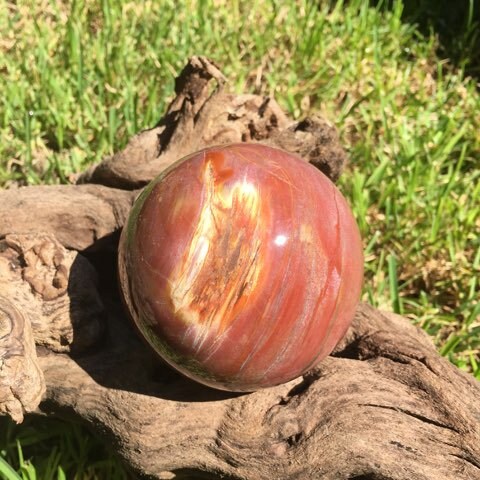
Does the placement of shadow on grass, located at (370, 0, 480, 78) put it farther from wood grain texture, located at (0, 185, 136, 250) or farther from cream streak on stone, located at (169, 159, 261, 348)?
cream streak on stone, located at (169, 159, 261, 348)

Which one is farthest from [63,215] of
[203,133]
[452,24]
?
[452,24]

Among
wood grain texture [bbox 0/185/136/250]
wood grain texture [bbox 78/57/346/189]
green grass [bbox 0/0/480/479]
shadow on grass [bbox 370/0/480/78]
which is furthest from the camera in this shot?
shadow on grass [bbox 370/0/480/78]

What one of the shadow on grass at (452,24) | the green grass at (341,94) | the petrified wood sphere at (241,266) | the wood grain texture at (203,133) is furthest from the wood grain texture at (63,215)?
the shadow on grass at (452,24)

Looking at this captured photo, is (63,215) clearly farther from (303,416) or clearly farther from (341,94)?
(341,94)

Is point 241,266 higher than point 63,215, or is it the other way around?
point 241,266

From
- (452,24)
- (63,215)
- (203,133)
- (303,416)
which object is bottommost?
(303,416)

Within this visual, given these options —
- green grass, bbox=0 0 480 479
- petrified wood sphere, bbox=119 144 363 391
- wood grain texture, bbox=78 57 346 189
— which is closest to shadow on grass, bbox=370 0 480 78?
green grass, bbox=0 0 480 479

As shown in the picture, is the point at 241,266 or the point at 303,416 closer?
the point at 241,266
